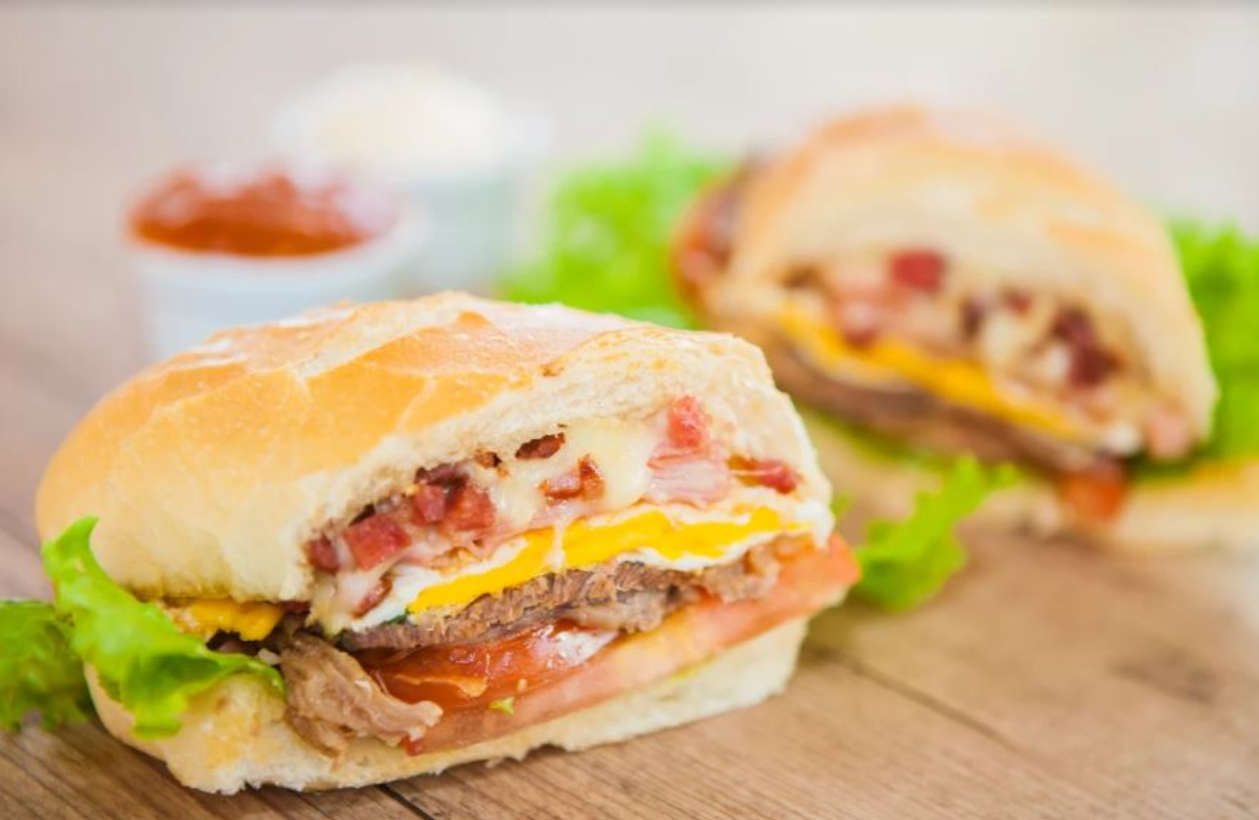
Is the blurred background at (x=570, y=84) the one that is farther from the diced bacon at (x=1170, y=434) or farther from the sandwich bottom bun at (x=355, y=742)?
the sandwich bottom bun at (x=355, y=742)

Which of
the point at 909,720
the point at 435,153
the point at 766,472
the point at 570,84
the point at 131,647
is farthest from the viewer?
the point at 570,84

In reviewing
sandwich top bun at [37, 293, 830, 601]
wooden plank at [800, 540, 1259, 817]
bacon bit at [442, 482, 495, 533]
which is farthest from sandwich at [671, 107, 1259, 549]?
bacon bit at [442, 482, 495, 533]

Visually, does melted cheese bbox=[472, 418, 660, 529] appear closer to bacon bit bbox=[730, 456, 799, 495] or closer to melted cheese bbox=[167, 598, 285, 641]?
bacon bit bbox=[730, 456, 799, 495]

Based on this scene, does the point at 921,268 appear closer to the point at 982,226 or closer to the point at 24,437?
the point at 982,226

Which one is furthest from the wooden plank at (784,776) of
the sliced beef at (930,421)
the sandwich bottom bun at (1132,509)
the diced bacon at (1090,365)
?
the diced bacon at (1090,365)

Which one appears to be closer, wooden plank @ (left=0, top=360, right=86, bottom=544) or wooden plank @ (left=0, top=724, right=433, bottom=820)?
wooden plank @ (left=0, top=724, right=433, bottom=820)

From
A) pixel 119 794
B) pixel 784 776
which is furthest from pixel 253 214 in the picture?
pixel 784 776

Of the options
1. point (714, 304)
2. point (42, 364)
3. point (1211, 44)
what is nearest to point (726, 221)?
point (714, 304)
